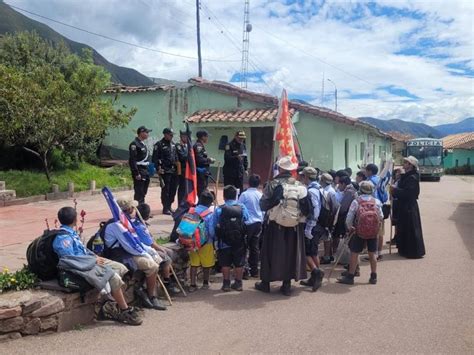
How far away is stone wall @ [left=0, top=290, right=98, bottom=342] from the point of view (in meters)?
4.31

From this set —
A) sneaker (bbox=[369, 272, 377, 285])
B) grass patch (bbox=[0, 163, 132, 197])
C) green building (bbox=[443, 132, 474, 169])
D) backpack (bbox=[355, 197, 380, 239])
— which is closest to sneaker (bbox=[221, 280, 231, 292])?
backpack (bbox=[355, 197, 380, 239])

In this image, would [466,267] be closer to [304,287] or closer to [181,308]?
[304,287]

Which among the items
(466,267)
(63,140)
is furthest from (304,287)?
(63,140)

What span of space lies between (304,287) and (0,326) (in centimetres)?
381

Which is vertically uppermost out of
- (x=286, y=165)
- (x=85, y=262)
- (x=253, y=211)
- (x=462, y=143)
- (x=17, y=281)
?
(x=462, y=143)

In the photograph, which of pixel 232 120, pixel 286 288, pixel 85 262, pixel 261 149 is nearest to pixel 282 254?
pixel 286 288

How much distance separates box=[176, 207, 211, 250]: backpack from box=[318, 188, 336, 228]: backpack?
1.77 m

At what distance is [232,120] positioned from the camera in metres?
17.3

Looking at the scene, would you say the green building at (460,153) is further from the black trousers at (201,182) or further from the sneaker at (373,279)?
the sneaker at (373,279)

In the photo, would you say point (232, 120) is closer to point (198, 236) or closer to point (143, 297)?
point (198, 236)

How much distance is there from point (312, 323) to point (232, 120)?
504 inches

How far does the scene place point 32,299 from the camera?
4414mm

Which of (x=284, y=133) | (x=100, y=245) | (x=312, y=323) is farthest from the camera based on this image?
(x=284, y=133)

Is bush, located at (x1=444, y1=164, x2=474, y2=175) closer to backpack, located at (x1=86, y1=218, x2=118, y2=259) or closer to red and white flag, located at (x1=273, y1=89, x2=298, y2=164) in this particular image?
red and white flag, located at (x1=273, y1=89, x2=298, y2=164)
